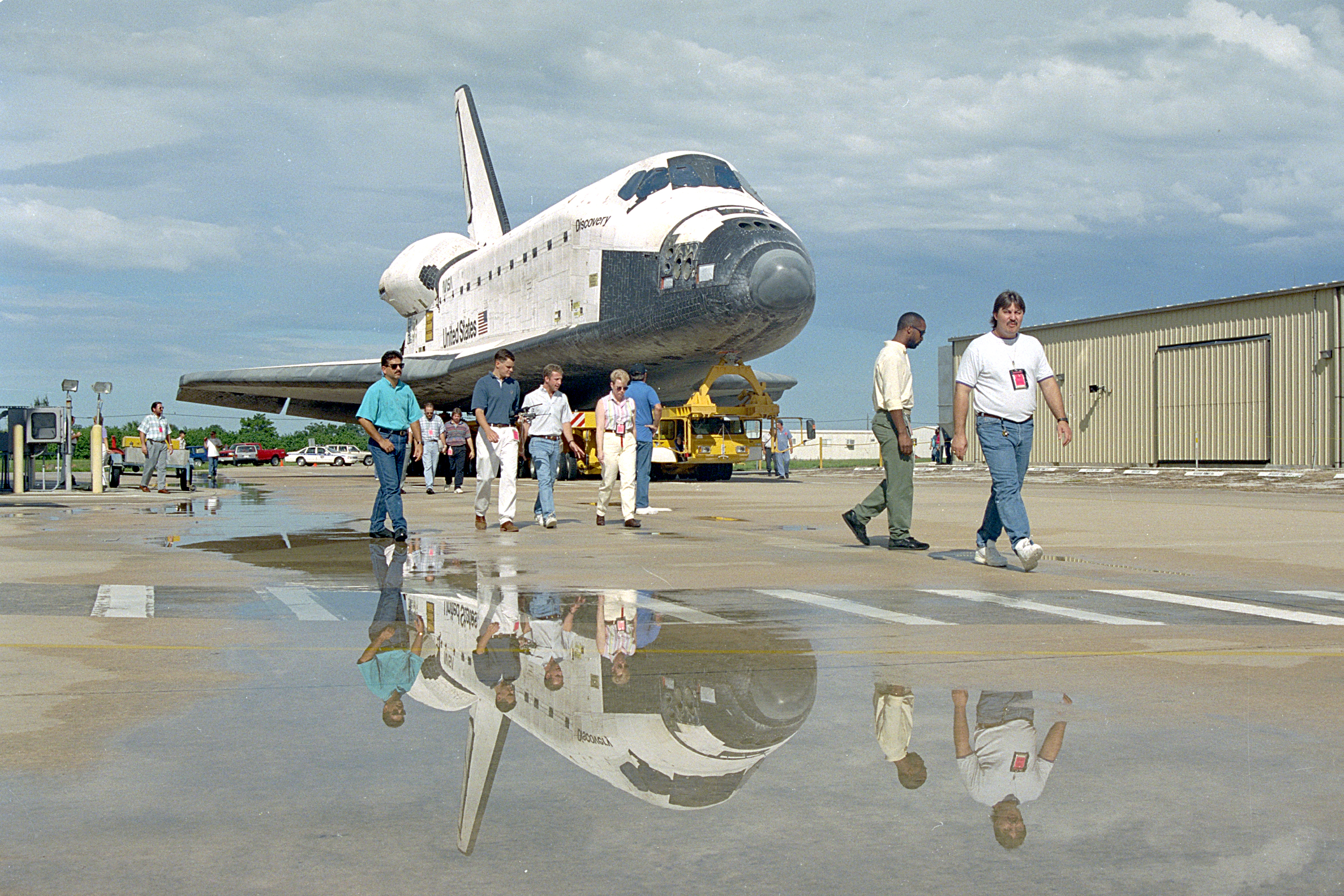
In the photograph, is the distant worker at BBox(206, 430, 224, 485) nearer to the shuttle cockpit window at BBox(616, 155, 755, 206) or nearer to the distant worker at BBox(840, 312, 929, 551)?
the shuttle cockpit window at BBox(616, 155, 755, 206)

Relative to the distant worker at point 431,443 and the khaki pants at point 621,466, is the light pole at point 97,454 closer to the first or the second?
the distant worker at point 431,443

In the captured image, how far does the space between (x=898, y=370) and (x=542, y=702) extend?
599 cm

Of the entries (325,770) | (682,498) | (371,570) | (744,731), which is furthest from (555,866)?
(682,498)

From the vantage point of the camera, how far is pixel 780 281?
1878cm

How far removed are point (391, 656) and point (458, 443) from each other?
18.7 metres

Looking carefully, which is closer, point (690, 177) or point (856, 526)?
point (856, 526)

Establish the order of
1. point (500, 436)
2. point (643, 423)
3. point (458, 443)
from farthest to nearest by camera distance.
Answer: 1. point (458, 443)
2. point (643, 423)
3. point (500, 436)

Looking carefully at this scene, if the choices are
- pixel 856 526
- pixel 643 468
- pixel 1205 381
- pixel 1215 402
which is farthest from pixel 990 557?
pixel 1205 381

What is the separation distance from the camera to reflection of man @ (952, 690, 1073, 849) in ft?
8.87

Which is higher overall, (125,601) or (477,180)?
(477,180)

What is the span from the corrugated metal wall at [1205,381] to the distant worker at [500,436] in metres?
25.6

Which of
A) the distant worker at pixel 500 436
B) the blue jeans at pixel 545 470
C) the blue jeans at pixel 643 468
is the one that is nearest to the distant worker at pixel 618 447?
the blue jeans at pixel 545 470

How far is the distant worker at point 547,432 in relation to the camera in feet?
37.7

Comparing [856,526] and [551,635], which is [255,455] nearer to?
[856,526]
